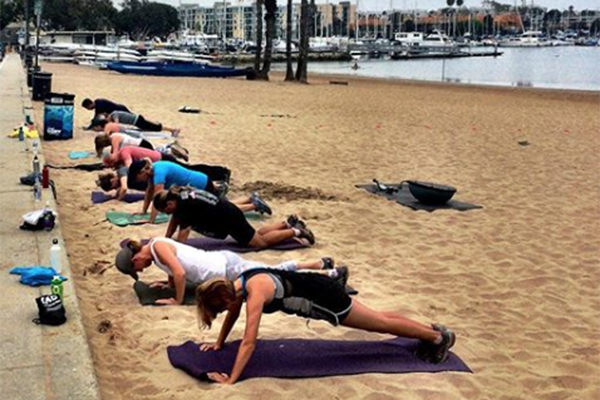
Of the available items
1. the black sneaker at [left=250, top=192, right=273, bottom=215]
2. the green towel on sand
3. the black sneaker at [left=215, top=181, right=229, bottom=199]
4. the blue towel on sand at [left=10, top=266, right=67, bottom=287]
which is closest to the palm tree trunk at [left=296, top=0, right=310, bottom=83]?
the black sneaker at [left=215, top=181, right=229, bottom=199]

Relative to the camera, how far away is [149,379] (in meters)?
4.62

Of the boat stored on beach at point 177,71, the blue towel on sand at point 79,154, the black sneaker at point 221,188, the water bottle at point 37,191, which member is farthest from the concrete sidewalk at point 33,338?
the boat stored on beach at point 177,71

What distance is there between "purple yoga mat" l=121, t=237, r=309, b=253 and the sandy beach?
21 centimetres

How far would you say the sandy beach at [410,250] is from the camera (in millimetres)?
4770

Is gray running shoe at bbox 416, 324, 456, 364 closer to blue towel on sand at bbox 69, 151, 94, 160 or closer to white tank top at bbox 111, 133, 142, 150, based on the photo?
white tank top at bbox 111, 133, 142, 150

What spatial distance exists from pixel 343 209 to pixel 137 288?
403 centimetres

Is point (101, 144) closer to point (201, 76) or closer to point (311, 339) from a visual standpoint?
point (311, 339)

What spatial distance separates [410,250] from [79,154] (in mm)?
6957

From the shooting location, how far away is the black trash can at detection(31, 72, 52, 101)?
20189 millimetres

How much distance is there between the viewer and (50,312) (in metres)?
4.88

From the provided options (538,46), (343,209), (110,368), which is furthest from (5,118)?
(538,46)

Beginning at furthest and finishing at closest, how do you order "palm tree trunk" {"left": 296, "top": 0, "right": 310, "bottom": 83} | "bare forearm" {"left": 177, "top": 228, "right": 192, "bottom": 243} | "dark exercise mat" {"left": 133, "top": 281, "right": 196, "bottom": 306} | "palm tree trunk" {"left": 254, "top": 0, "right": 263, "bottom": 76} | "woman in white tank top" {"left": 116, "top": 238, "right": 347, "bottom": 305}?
1. "palm tree trunk" {"left": 254, "top": 0, "right": 263, "bottom": 76}
2. "palm tree trunk" {"left": 296, "top": 0, "right": 310, "bottom": 83}
3. "bare forearm" {"left": 177, "top": 228, "right": 192, "bottom": 243}
4. "dark exercise mat" {"left": 133, "top": 281, "right": 196, "bottom": 306}
5. "woman in white tank top" {"left": 116, "top": 238, "right": 347, "bottom": 305}

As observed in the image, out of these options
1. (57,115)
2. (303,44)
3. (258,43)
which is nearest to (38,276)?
(57,115)

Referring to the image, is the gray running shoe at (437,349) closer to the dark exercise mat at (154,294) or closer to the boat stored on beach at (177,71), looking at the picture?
the dark exercise mat at (154,294)
